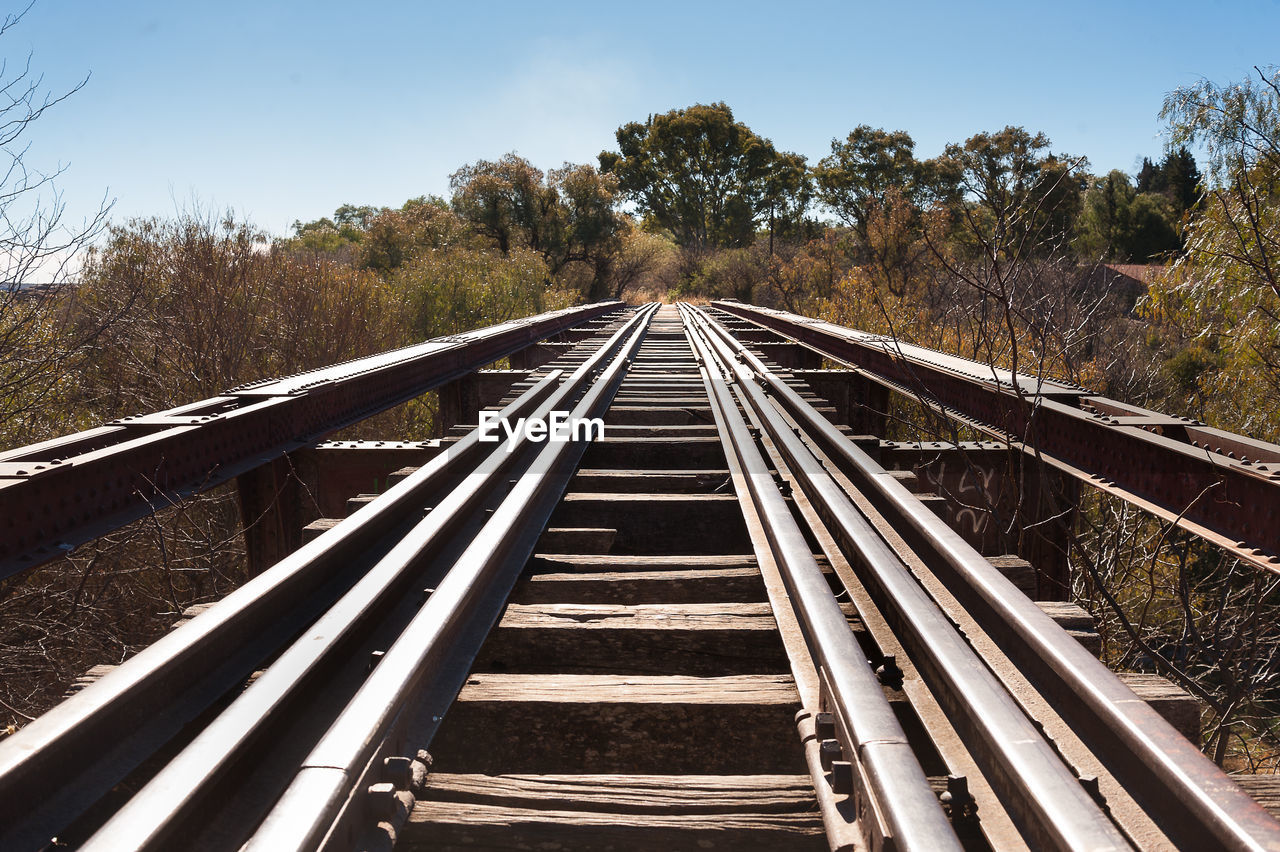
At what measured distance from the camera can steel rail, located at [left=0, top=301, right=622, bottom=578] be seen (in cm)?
315

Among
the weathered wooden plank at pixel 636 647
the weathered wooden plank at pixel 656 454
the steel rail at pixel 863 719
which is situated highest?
the weathered wooden plank at pixel 656 454

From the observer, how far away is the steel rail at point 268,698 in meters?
1.47

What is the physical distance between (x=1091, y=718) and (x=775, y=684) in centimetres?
81

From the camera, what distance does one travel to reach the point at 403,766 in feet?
6.07

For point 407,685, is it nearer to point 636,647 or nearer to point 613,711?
point 613,711

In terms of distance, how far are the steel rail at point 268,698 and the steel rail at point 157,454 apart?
1.32 meters

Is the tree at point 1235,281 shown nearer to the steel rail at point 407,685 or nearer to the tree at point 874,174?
the steel rail at point 407,685

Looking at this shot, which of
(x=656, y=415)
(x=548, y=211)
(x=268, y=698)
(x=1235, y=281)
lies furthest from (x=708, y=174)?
(x=268, y=698)

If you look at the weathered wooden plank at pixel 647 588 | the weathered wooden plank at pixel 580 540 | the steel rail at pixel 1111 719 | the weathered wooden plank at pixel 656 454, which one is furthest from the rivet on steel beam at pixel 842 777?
the weathered wooden plank at pixel 656 454

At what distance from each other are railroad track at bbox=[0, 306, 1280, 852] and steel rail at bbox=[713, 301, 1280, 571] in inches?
45.9

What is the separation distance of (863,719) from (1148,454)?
2.79m

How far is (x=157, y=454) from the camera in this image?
3.83 m

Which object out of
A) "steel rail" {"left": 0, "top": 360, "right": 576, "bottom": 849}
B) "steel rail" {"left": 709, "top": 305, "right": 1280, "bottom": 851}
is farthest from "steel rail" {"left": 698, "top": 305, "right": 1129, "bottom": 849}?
"steel rail" {"left": 0, "top": 360, "right": 576, "bottom": 849}

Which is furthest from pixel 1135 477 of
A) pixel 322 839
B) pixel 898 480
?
pixel 322 839
